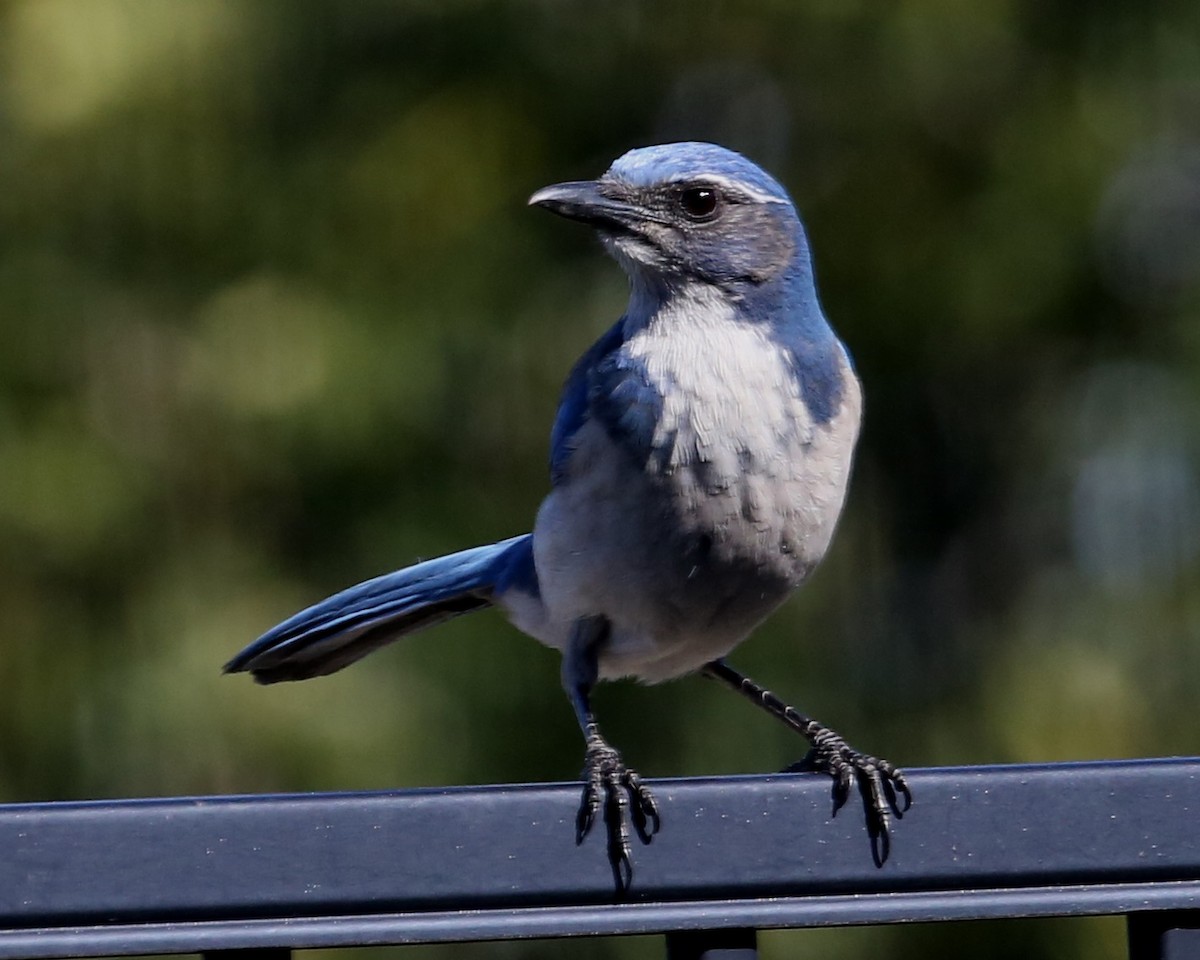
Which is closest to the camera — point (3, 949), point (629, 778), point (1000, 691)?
point (3, 949)

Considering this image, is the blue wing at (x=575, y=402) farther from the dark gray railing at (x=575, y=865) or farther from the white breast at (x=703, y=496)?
the dark gray railing at (x=575, y=865)

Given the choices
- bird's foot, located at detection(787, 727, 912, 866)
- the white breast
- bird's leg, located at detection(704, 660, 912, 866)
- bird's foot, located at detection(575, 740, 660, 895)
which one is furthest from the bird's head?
bird's foot, located at detection(575, 740, 660, 895)

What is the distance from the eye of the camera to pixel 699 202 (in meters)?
3.79

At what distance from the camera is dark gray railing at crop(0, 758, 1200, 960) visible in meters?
2.13

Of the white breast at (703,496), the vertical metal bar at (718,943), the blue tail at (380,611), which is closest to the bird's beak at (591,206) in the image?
the white breast at (703,496)

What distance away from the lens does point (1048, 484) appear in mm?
5949

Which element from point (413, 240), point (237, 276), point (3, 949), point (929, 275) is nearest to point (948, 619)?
point (929, 275)

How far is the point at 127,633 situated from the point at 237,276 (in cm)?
119

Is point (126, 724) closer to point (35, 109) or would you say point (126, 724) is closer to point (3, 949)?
point (35, 109)

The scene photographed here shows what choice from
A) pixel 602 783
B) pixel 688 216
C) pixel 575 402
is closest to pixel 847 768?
pixel 602 783

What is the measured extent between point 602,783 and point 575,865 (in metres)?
0.41

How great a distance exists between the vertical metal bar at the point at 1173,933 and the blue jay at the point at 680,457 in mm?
746

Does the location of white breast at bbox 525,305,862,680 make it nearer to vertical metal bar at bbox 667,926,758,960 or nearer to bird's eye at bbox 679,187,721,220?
bird's eye at bbox 679,187,721,220

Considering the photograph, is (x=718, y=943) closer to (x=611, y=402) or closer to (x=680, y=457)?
(x=680, y=457)
